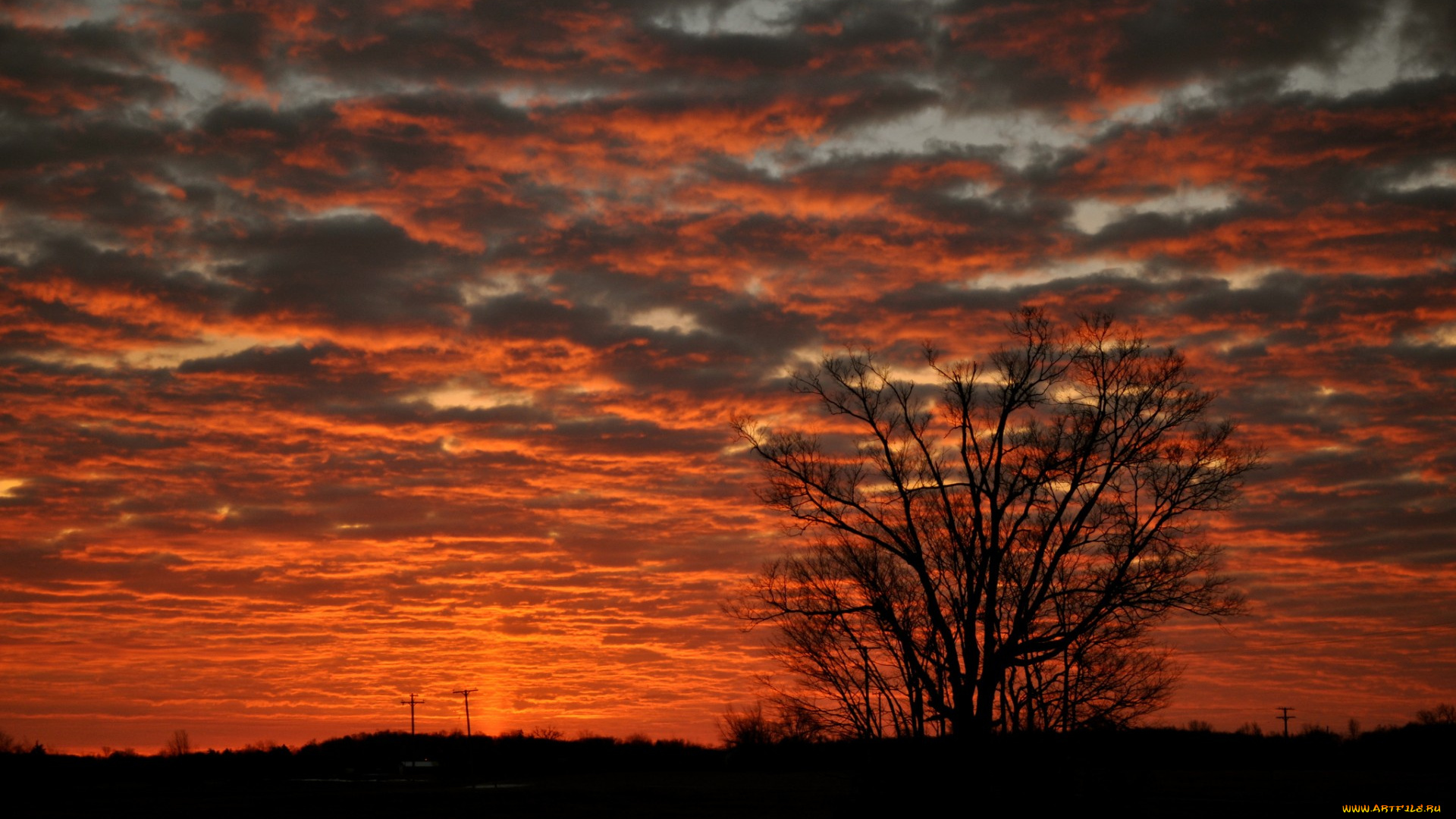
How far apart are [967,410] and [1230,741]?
78200 millimetres

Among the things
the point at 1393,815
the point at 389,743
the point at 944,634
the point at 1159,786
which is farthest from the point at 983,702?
the point at 389,743

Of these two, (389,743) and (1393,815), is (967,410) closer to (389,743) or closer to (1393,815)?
(1393,815)

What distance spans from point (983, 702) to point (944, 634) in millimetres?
2069

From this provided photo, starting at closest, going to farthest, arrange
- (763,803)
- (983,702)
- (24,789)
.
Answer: (983,702) → (763,803) → (24,789)

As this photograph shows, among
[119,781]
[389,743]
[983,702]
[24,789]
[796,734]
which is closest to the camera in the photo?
[983,702]

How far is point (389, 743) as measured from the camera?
135250 millimetres

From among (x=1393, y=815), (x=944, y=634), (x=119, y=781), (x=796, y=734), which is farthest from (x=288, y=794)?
(x=1393, y=815)

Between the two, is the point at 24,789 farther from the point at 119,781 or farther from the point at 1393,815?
the point at 1393,815

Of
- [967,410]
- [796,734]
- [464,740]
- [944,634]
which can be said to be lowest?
[464,740]

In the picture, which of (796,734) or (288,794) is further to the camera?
(288,794)

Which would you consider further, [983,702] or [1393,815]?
[1393,815]

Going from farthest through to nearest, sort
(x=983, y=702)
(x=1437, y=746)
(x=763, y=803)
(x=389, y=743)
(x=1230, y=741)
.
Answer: (x=389, y=743) < (x=1230, y=741) < (x=1437, y=746) < (x=763, y=803) < (x=983, y=702)

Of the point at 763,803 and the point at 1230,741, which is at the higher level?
the point at 763,803

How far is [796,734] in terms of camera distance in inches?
1438
